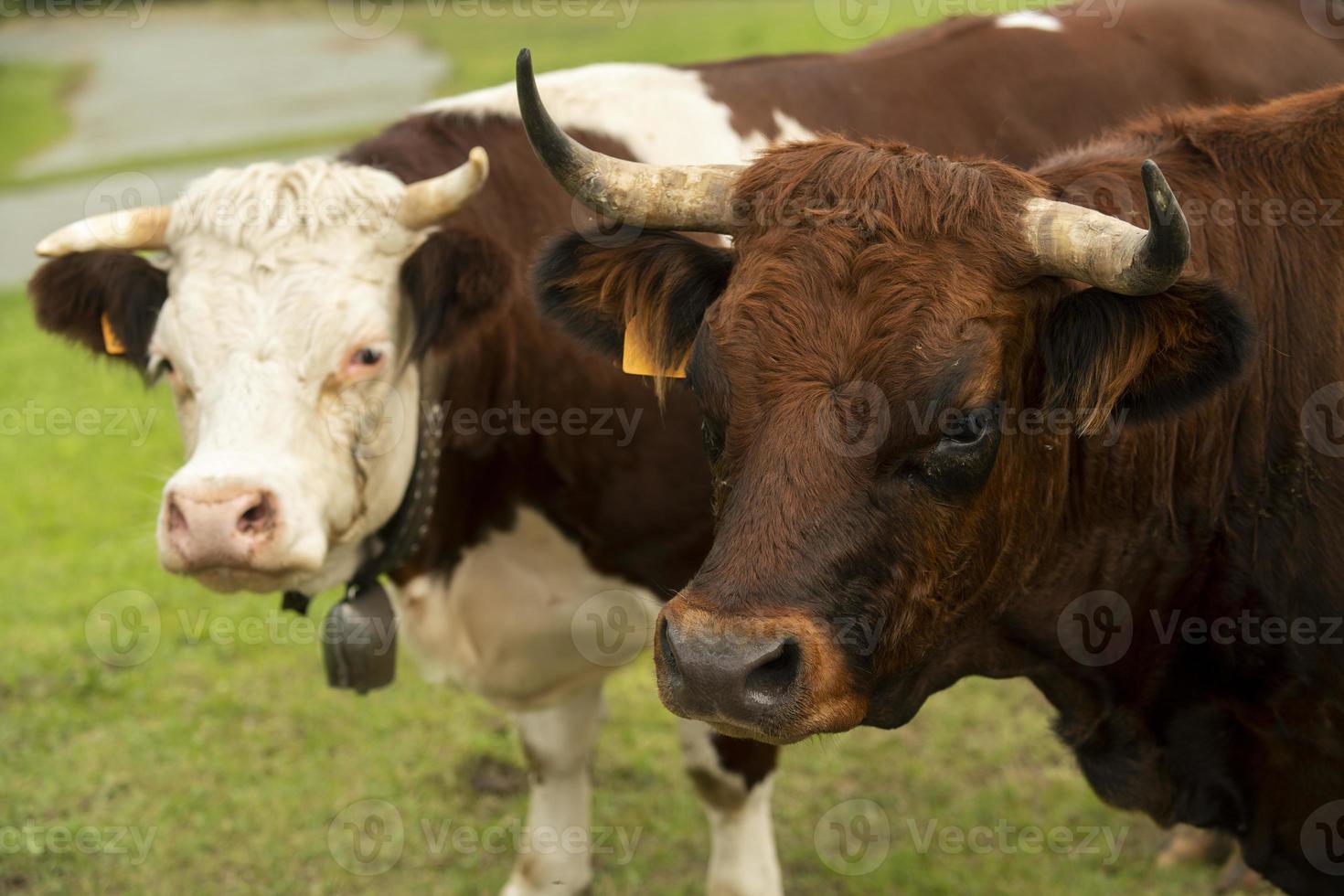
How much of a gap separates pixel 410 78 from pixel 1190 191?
80.7 feet

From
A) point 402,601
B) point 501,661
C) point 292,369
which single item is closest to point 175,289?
point 292,369

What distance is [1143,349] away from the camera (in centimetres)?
287

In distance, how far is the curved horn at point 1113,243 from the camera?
99.7 inches

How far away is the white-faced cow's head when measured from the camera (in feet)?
12.1

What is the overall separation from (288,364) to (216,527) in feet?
1.77

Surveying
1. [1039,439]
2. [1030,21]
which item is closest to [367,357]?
[1039,439]

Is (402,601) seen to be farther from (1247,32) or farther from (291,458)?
(1247,32)

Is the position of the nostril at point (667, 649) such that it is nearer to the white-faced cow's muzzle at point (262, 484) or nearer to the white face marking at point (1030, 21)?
the white-faced cow's muzzle at point (262, 484)

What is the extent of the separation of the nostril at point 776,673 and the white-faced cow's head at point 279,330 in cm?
169

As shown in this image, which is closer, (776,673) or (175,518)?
(776,673)

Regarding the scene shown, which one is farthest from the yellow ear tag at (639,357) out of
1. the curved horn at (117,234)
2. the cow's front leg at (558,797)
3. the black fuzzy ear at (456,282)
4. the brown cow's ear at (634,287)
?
the cow's front leg at (558,797)

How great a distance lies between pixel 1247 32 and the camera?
555 centimetres

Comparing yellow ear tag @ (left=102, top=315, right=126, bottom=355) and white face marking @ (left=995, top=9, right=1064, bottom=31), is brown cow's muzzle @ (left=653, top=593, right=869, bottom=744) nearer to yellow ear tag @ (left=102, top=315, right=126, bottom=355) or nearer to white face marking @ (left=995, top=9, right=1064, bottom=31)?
yellow ear tag @ (left=102, top=315, right=126, bottom=355)

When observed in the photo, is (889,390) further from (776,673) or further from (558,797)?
(558,797)
